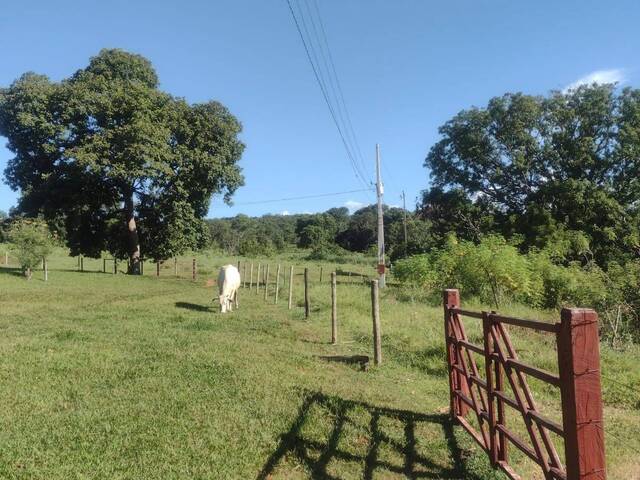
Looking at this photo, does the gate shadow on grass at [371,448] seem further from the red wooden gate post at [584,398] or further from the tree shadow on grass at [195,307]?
the tree shadow on grass at [195,307]

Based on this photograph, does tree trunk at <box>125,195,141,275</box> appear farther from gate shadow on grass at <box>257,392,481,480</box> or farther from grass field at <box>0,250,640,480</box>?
gate shadow on grass at <box>257,392,481,480</box>

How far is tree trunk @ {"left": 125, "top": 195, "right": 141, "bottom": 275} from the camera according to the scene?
31.3 metres

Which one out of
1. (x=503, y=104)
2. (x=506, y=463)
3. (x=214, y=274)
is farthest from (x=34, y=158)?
(x=506, y=463)

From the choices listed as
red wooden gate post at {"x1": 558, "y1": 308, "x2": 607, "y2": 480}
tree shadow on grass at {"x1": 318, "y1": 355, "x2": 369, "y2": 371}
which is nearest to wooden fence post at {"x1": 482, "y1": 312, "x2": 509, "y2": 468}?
red wooden gate post at {"x1": 558, "y1": 308, "x2": 607, "y2": 480}

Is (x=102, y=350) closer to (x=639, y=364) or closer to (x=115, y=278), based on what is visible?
(x=639, y=364)

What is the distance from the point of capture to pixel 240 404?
6234mm

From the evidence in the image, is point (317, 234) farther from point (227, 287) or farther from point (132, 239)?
point (227, 287)

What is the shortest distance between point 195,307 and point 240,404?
10838 millimetres

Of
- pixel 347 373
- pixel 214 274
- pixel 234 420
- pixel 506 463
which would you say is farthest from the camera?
pixel 214 274

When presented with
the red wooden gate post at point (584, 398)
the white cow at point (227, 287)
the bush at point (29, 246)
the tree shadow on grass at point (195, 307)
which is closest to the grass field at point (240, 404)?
the red wooden gate post at point (584, 398)

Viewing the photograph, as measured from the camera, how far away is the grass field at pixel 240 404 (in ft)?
15.6

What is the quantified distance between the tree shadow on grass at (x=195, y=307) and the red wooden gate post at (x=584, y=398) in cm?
1352

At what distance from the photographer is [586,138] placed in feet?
92.5

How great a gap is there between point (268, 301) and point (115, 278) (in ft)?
37.6
